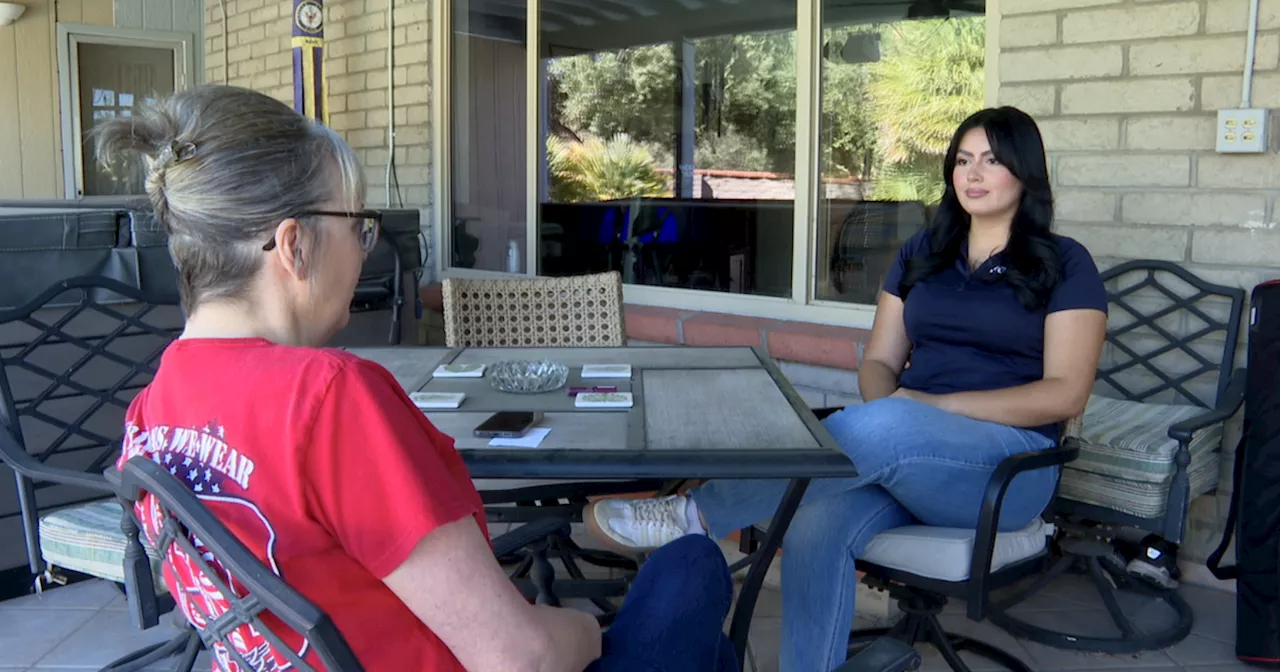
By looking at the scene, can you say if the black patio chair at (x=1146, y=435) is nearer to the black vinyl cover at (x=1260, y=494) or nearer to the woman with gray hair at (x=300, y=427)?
the black vinyl cover at (x=1260, y=494)

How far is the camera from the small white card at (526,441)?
1633 mm

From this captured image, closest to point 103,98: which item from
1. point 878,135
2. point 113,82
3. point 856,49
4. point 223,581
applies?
point 113,82

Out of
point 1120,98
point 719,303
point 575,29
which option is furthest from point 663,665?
point 575,29

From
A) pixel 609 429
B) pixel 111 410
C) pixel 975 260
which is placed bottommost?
pixel 111 410

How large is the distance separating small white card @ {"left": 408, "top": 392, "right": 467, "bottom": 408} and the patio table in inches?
1.0

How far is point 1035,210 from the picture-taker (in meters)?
2.31

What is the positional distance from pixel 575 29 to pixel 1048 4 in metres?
2.77

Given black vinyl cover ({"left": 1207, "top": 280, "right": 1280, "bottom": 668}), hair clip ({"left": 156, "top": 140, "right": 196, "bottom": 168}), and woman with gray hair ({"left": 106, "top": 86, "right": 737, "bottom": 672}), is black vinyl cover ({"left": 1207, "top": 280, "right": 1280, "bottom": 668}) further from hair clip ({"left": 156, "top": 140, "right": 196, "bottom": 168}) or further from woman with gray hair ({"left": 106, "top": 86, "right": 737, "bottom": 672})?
hair clip ({"left": 156, "top": 140, "right": 196, "bottom": 168})

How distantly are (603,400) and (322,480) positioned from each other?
103 centimetres

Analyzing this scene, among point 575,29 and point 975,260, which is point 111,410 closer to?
point 975,260

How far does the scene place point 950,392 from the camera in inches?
91.0

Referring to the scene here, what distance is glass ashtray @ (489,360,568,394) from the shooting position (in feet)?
6.73

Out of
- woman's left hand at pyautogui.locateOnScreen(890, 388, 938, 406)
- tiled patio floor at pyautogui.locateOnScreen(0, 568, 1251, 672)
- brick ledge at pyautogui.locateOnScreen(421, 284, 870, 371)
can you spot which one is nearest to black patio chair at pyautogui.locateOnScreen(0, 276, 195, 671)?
tiled patio floor at pyautogui.locateOnScreen(0, 568, 1251, 672)

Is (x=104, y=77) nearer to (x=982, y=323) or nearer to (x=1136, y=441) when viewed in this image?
(x=982, y=323)
